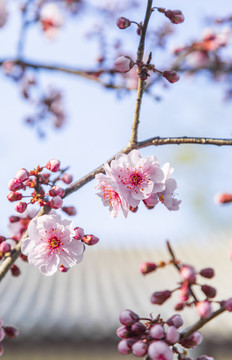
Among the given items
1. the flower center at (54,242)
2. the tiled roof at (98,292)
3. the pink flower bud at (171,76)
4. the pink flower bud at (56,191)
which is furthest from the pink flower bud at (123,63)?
the tiled roof at (98,292)

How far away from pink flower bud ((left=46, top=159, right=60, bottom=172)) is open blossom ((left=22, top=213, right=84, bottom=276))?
4.4 inches

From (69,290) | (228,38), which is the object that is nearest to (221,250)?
(69,290)

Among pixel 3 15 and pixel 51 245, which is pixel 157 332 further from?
pixel 3 15

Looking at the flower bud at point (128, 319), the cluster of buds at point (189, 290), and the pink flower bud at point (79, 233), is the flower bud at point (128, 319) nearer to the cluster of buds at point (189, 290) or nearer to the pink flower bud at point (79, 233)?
the cluster of buds at point (189, 290)

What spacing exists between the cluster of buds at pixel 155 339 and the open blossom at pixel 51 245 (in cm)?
20

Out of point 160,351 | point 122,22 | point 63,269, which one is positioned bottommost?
point 160,351

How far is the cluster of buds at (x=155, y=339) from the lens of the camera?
3.18ft

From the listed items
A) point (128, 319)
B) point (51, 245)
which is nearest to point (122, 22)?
point (51, 245)

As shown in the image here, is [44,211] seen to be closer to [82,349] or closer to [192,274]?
[192,274]

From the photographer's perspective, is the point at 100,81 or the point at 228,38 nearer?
the point at 100,81

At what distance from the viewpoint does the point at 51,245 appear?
1273 millimetres

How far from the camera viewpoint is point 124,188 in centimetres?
125

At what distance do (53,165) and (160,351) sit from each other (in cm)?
52

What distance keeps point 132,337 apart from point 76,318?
5.58m
